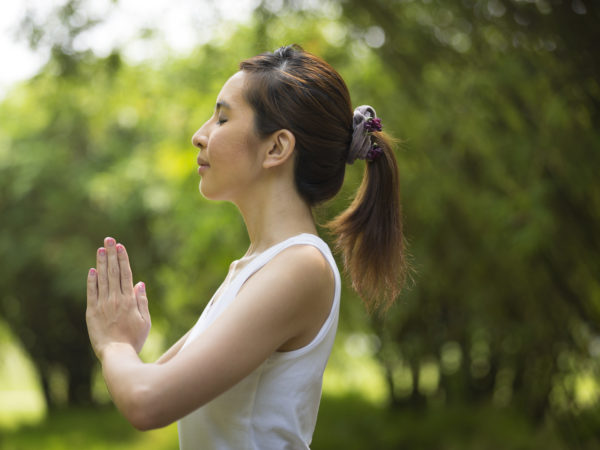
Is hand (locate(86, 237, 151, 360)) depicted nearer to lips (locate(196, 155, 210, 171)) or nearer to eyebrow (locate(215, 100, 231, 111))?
lips (locate(196, 155, 210, 171))

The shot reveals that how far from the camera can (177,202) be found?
7227mm

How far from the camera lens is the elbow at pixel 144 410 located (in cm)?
101

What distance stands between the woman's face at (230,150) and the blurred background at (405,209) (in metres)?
0.36

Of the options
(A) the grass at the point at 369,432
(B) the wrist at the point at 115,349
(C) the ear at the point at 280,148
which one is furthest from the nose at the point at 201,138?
(A) the grass at the point at 369,432

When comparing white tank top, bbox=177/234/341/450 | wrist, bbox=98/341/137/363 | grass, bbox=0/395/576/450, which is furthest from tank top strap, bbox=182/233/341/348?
grass, bbox=0/395/576/450

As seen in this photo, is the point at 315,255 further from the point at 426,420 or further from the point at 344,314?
the point at 426,420

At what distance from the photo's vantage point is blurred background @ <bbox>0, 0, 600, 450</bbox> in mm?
3596

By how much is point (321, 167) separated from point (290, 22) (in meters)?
3.48

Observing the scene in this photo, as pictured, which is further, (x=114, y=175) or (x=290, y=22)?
(x=114, y=175)

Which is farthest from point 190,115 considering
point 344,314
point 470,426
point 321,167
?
point 321,167

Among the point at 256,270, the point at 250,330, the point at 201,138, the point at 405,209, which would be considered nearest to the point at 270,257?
the point at 256,270

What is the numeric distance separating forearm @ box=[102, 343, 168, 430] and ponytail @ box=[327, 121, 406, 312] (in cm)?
50

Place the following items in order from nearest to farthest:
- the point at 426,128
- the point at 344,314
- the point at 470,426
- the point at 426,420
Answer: the point at 426,128 < the point at 344,314 < the point at 470,426 < the point at 426,420

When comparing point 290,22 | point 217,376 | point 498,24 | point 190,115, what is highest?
point 217,376
